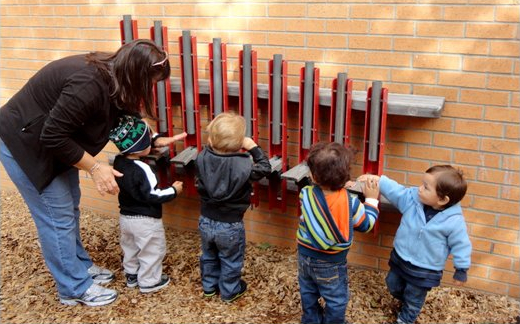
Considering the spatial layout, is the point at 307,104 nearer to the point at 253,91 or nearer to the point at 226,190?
the point at 253,91

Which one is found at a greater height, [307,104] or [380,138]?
[307,104]

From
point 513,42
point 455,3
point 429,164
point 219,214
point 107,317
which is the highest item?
point 455,3

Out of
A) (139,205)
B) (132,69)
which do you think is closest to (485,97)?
(132,69)

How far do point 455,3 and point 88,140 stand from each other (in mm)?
2456

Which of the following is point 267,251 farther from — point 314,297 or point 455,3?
point 455,3

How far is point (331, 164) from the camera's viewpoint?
3.00 metres

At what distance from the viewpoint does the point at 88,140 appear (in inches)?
132

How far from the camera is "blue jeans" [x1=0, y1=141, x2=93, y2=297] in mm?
3410

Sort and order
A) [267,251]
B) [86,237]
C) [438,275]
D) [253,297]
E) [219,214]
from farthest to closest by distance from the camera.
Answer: [86,237] < [267,251] < [253,297] < [219,214] < [438,275]

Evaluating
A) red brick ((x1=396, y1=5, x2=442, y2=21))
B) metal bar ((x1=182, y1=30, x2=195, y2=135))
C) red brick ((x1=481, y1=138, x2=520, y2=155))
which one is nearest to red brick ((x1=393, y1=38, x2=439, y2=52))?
red brick ((x1=396, y1=5, x2=442, y2=21))

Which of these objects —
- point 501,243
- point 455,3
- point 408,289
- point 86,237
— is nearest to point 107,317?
point 86,237

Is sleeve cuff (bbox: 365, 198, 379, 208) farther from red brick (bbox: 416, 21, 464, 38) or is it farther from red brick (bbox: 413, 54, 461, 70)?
red brick (bbox: 416, 21, 464, 38)

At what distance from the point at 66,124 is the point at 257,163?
1183 millimetres

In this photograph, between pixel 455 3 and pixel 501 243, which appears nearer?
pixel 455 3
